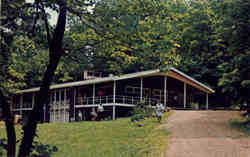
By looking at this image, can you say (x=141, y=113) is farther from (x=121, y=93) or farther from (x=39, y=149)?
(x=39, y=149)

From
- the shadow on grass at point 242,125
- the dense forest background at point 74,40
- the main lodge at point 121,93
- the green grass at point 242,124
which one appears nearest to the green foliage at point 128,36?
the dense forest background at point 74,40

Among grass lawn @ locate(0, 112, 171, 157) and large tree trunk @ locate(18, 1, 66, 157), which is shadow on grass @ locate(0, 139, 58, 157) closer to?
large tree trunk @ locate(18, 1, 66, 157)

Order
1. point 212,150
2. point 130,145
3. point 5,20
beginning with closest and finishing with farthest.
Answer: point 5,20 < point 212,150 < point 130,145

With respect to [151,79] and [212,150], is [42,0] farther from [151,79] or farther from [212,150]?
[151,79]

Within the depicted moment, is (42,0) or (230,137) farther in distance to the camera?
(230,137)

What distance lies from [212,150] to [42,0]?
38.2ft

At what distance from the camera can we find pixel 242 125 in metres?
20.9

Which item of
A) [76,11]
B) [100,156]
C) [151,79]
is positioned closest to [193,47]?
[151,79]

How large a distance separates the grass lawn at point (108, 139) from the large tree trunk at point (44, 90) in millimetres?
10028

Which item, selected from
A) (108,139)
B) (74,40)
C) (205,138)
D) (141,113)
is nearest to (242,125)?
(205,138)

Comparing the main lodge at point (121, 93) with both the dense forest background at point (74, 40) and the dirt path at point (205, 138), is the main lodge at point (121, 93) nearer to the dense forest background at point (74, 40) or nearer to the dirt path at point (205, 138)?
the dirt path at point (205, 138)

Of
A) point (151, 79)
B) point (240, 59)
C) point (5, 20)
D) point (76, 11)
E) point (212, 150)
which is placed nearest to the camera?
point (5, 20)

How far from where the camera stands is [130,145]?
16938 mm

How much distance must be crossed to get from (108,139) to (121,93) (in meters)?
14.8
